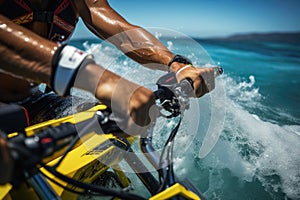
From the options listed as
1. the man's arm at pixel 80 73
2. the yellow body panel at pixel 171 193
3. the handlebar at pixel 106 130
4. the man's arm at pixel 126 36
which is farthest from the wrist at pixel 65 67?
the man's arm at pixel 126 36

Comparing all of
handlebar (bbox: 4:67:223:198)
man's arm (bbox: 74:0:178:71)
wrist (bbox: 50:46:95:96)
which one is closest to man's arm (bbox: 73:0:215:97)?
man's arm (bbox: 74:0:178:71)

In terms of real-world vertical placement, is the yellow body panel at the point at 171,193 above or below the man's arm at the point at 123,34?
below

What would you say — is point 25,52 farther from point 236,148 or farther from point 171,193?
point 236,148

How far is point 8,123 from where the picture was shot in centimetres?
130

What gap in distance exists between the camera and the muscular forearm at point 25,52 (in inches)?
34.2

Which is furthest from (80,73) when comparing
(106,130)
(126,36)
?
(126,36)

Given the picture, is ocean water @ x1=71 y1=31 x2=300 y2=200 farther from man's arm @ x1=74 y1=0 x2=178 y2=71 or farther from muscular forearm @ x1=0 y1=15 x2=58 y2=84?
muscular forearm @ x1=0 y1=15 x2=58 y2=84

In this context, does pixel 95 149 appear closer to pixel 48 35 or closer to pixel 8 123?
pixel 8 123

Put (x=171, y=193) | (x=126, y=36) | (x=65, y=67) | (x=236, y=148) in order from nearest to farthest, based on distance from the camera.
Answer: (x=65, y=67) < (x=171, y=193) < (x=126, y=36) < (x=236, y=148)

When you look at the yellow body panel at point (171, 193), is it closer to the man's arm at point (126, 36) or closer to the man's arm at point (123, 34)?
the man's arm at point (126, 36)

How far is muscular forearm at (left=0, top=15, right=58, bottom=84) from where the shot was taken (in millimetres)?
869

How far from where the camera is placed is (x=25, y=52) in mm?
887

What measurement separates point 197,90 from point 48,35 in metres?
1.15

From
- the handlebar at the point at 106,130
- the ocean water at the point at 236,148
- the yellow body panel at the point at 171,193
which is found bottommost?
the ocean water at the point at 236,148
